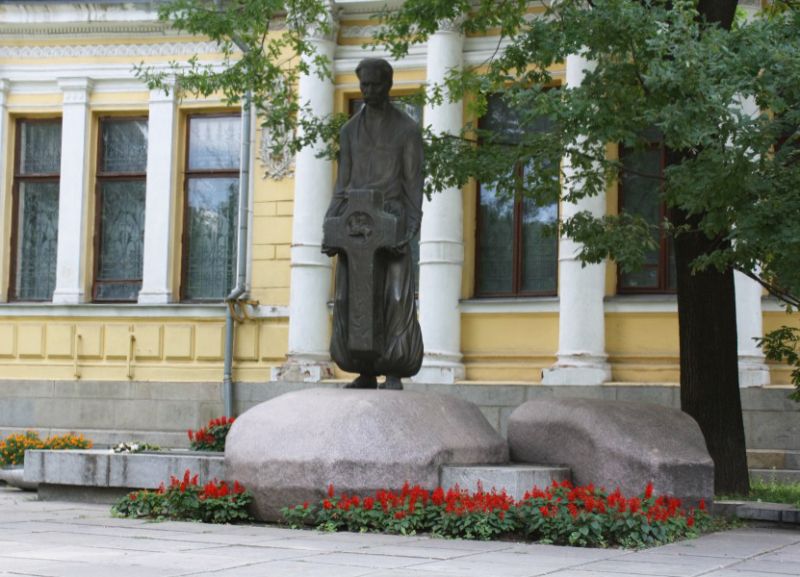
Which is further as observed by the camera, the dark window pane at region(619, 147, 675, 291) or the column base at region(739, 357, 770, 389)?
the dark window pane at region(619, 147, 675, 291)

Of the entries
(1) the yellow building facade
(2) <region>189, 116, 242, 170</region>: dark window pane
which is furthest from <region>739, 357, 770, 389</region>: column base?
(2) <region>189, 116, 242, 170</region>: dark window pane

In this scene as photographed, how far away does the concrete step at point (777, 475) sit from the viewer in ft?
57.6

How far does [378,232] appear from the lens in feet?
38.6

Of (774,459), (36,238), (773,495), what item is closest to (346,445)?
(773,495)

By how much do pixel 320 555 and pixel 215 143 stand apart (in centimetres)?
1508

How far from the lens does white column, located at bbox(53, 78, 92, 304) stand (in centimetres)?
2319

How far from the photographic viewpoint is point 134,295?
75.8 ft

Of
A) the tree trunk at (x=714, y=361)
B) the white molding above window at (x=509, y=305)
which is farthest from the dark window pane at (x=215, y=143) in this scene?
the tree trunk at (x=714, y=361)

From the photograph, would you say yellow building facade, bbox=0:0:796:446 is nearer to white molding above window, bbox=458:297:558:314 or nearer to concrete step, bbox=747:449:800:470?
white molding above window, bbox=458:297:558:314

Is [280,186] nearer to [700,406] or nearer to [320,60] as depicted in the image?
[320,60]

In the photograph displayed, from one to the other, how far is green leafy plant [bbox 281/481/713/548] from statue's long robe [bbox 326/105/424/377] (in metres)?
1.66

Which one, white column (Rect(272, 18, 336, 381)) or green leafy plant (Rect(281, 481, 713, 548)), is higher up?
white column (Rect(272, 18, 336, 381))

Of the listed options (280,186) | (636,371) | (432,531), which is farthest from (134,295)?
(432,531)

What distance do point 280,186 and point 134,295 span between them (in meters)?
3.06
